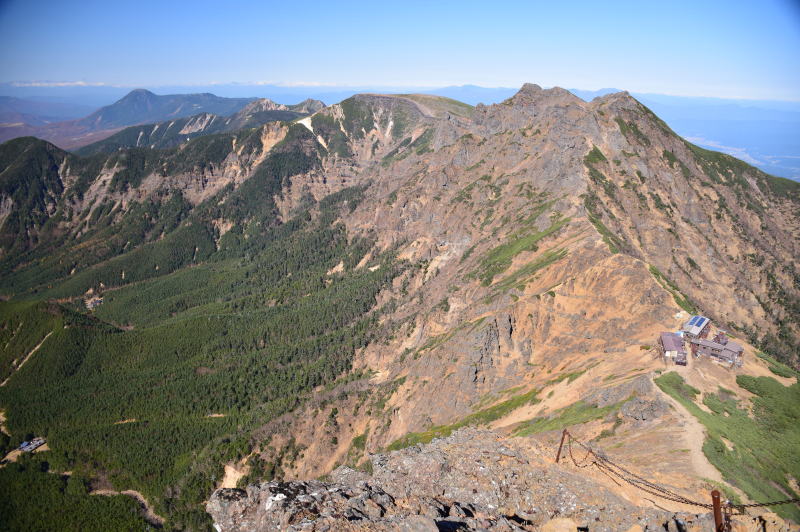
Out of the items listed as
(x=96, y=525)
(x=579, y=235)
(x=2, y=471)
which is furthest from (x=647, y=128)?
(x=2, y=471)

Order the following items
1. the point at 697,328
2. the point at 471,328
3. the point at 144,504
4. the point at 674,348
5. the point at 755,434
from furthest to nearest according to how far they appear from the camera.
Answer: the point at 144,504
the point at 471,328
the point at 697,328
the point at 674,348
the point at 755,434

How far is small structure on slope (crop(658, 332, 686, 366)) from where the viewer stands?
2099 inches

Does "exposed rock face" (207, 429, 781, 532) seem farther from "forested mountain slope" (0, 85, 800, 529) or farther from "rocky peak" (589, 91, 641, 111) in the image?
"rocky peak" (589, 91, 641, 111)

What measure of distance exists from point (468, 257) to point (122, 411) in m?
105

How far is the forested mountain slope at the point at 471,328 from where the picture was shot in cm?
6531

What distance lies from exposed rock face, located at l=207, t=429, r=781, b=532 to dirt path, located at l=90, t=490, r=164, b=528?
6962 cm

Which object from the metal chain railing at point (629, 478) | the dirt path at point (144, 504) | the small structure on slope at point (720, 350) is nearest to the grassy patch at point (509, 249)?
the small structure on slope at point (720, 350)

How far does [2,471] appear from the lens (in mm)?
98375

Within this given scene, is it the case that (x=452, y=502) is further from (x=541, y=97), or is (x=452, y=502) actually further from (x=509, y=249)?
(x=541, y=97)

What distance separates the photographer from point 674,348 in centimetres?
5372

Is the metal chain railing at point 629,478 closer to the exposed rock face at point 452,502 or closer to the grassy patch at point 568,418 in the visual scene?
the exposed rock face at point 452,502

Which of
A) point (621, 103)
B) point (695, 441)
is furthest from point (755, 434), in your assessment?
point (621, 103)

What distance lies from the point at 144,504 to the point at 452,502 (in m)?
86.3

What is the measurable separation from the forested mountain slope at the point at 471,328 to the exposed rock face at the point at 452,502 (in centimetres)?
1062
